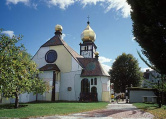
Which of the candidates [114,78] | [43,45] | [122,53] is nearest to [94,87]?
[43,45]

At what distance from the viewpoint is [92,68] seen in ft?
102

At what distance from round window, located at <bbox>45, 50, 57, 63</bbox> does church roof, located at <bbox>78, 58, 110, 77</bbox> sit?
5.13 metres

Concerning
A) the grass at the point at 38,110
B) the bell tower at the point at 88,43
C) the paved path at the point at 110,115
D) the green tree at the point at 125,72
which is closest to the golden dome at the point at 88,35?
the bell tower at the point at 88,43

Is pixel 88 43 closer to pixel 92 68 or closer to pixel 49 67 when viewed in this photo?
pixel 92 68

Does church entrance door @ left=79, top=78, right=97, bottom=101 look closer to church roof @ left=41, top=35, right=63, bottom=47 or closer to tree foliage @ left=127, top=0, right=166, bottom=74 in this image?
church roof @ left=41, top=35, right=63, bottom=47

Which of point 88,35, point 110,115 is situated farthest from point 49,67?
point 88,35

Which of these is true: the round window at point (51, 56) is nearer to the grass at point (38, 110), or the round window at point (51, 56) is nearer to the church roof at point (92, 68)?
→ the church roof at point (92, 68)

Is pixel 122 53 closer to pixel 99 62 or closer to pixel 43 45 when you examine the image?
pixel 99 62

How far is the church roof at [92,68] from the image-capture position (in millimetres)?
30038

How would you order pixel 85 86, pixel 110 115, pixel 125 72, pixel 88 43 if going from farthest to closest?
pixel 88 43 < pixel 125 72 < pixel 85 86 < pixel 110 115

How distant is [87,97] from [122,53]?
20.2m

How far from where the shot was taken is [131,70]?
42.6 m

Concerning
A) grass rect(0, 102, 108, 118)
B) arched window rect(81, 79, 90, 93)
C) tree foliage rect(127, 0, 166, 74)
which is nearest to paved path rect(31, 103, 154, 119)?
grass rect(0, 102, 108, 118)

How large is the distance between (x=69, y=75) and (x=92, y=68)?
4.33m
